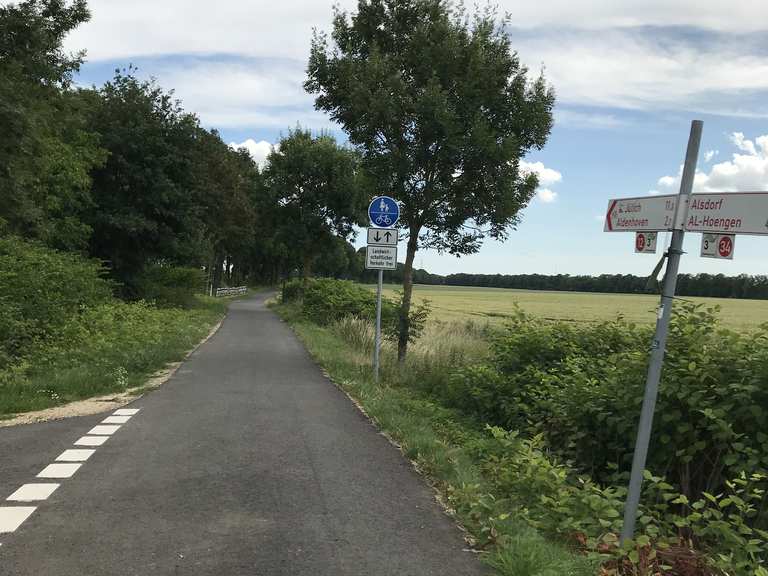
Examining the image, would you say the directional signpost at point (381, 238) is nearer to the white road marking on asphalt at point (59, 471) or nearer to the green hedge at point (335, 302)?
the white road marking on asphalt at point (59, 471)

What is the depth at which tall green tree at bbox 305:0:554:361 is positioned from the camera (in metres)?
12.2

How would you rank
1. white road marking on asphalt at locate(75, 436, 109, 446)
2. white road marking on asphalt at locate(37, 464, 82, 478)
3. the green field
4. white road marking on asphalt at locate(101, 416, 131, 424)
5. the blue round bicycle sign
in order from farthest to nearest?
the green field < the blue round bicycle sign < white road marking on asphalt at locate(101, 416, 131, 424) < white road marking on asphalt at locate(75, 436, 109, 446) < white road marking on asphalt at locate(37, 464, 82, 478)

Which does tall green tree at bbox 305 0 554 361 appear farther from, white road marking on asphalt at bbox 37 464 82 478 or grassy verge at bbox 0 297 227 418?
A: white road marking on asphalt at bbox 37 464 82 478

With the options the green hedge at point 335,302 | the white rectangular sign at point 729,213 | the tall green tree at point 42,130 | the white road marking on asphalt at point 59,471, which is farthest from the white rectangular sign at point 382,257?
the green hedge at point 335,302

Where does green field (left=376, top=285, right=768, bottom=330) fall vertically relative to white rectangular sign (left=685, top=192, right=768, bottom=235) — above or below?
below

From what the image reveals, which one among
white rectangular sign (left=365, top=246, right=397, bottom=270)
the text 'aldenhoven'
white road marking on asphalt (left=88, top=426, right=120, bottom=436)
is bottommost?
white road marking on asphalt (left=88, top=426, right=120, bottom=436)

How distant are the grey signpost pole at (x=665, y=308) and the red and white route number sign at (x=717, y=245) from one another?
16 centimetres

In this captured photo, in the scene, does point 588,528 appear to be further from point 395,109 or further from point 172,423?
point 395,109

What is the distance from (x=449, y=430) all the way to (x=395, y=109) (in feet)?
22.5

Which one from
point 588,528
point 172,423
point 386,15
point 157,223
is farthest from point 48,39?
point 588,528

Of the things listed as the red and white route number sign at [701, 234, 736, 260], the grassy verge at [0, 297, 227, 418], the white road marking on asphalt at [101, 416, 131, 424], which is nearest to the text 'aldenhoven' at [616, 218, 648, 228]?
the red and white route number sign at [701, 234, 736, 260]

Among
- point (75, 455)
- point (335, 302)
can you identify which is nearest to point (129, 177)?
point (335, 302)

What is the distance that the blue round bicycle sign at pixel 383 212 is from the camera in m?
11.0

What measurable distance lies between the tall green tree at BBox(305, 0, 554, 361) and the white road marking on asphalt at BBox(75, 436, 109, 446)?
7588 millimetres
